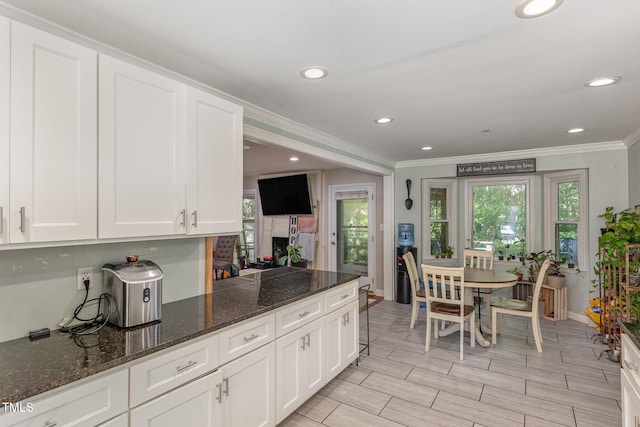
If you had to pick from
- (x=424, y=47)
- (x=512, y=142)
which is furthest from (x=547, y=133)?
(x=424, y=47)

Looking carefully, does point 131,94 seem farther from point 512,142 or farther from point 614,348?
point 614,348

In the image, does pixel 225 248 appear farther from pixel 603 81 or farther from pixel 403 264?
pixel 603 81

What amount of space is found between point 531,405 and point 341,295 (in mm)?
1684

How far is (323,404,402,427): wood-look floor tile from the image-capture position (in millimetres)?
2346

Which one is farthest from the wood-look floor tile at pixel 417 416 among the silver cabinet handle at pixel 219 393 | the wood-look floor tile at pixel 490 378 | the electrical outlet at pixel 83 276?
the electrical outlet at pixel 83 276

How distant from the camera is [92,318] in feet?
5.98

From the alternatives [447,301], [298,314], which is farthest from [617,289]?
[298,314]

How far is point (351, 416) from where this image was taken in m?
2.44

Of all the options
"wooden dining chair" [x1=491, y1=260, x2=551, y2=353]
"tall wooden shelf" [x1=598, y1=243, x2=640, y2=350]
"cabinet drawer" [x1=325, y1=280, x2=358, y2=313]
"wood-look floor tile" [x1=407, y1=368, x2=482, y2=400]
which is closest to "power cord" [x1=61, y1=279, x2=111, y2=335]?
"cabinet drawer" [x1=325, y1=280, x2=358, y2=313]

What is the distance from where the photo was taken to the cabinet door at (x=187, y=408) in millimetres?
1446

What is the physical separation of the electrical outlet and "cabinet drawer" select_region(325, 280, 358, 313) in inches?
64.1

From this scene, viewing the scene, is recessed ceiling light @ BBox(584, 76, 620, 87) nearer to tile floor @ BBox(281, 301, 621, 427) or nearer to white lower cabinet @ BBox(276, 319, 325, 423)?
tile floor @ BBox(281, 301, 621, 427)

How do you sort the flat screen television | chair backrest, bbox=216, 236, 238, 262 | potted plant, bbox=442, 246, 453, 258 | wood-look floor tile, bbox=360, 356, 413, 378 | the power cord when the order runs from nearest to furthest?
1. the power cord
2. wood-look floor tile, bbox=360, 356, 413, 378
3. potted plant, bbox=442, 246, 453, 258
4. the flat screen television
5. chair backrest, bbox=216, 236, 238, 262

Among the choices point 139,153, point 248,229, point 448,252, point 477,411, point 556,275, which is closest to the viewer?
point 139,153
